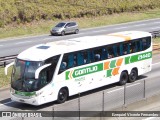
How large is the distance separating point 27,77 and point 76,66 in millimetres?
2905

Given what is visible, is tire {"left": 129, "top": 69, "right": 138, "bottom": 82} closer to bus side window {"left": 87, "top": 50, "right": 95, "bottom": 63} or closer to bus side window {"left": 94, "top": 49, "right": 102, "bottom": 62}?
bus side window {"left": 94, "top": 49, "right": 102, "bottom": 62}

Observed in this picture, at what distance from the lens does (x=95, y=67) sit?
22.6 meters

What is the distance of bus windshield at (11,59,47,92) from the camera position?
19.5 meters

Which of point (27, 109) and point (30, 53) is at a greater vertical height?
point (30, 53)

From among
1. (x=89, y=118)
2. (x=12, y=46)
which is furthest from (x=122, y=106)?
Answer: (x=12, y=46)

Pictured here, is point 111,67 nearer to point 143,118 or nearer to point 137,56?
point 137,56

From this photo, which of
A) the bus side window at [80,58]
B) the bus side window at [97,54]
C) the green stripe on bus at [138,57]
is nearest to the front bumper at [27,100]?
the bus side window at [80,58]

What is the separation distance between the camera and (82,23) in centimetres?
5888

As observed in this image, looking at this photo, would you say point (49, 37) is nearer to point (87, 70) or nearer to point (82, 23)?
point (82, 23)

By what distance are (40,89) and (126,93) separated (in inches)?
155

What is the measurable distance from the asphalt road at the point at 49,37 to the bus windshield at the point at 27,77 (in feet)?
54.6

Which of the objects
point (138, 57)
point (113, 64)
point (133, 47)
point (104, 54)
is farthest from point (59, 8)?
point (104, 54)

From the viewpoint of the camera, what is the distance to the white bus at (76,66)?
64.6 feet

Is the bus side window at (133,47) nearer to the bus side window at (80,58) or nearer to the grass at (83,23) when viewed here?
the bus side window at (80,58)
